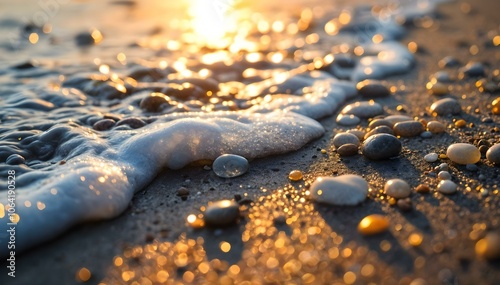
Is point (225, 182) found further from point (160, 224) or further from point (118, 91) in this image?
point (118, 91)

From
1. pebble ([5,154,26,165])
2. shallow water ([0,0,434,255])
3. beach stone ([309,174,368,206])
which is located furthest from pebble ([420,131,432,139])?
pebble ([5,154,26,165])

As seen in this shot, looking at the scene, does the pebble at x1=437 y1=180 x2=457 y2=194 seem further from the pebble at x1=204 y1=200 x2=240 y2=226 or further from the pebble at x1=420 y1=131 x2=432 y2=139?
the pebble at x1=204 y1=200 x2=240 y2=226

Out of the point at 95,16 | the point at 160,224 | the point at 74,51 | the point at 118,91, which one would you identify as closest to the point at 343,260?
the point at 160,224

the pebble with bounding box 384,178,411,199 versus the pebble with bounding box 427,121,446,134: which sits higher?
the pebble with bounding box 384,178,411,199

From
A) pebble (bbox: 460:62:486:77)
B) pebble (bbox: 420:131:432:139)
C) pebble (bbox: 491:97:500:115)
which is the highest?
pebble (bbox: 420:131:432:139)

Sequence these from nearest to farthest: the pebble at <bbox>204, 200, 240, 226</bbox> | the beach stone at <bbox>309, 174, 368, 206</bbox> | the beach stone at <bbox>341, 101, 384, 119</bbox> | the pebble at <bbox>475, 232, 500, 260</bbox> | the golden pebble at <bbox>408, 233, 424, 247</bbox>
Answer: the pebble at <bbox>475, 232, 500, 260</bbox> < the golden pebble at <bbox>408, 233, 424, 247</bbox> < the pebble at <bbox>204, 200, 240, 226</bbox> < the beach stone at <bbox>309, 174, 368, 206</bbox> < the beach stone at <bbox>341, 101, 384, 119</bbox>

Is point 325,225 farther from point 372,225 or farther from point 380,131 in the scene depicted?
point 380,131
